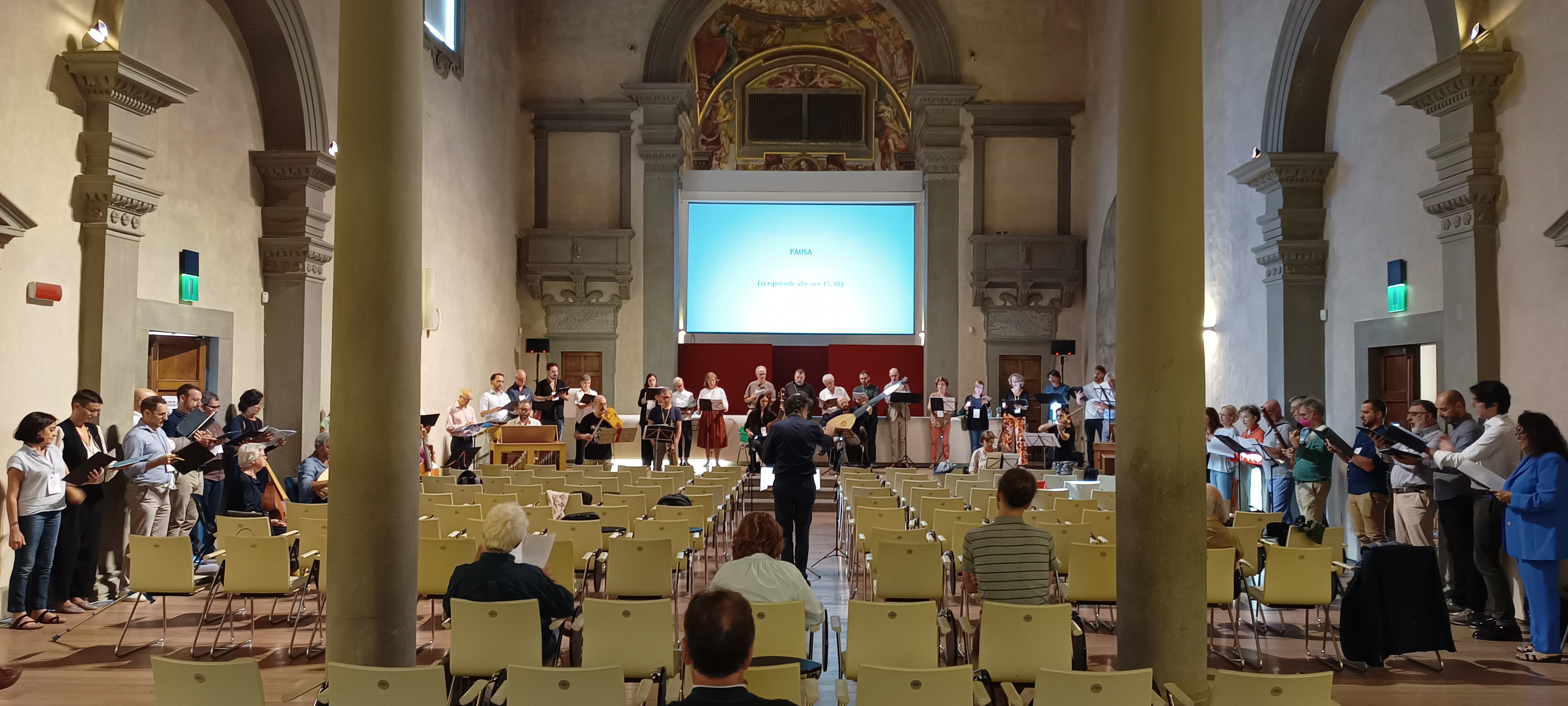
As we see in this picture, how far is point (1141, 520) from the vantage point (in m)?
4.21

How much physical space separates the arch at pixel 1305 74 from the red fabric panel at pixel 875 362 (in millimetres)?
8725

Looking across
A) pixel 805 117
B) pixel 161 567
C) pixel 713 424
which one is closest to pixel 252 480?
pixel 161 567

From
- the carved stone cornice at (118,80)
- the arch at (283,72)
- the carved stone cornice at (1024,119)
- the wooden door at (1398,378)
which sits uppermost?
the carved stone cornice at (1024,119)

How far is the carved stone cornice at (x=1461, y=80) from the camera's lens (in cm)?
763

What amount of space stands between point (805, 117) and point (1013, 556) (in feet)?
71.5

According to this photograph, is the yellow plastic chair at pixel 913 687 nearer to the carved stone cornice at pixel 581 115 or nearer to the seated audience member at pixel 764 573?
the seated audience member at pixel 764 573

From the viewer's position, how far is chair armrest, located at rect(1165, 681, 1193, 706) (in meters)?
3.65

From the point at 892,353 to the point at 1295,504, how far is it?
10.1 metres

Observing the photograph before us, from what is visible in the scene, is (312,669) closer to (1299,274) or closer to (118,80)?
(118,80)

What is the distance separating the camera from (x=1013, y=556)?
15.9 ft

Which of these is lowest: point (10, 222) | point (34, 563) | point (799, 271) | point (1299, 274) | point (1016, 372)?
point (34, 563)

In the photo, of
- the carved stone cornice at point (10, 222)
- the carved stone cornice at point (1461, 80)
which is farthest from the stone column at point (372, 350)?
the carved stone cornice at point (1461, 80)

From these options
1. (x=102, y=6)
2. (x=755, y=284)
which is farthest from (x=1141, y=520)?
(x=755, y=284)

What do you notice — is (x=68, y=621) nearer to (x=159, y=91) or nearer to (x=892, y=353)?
(x=159, y=91)
